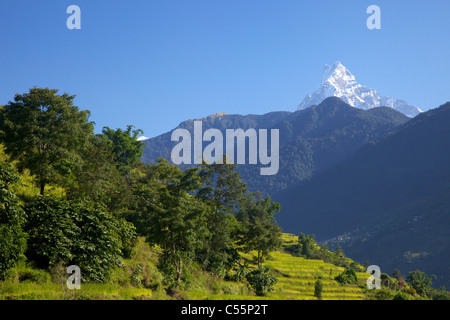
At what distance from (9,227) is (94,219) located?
6.04m

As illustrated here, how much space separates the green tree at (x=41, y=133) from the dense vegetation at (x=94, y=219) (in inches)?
3.2

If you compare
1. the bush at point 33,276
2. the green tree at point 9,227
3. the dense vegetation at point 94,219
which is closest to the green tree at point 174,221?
the dense vegetation at point 94,219

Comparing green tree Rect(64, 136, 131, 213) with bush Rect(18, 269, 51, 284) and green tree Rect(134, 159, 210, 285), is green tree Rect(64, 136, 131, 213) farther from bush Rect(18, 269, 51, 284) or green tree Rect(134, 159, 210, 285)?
bush Rect(18, 269, 51, 284)

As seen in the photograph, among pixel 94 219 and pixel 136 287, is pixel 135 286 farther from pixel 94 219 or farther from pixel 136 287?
pixel 94 219

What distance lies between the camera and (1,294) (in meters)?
19.3

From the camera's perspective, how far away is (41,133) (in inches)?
1237

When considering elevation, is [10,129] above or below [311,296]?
above

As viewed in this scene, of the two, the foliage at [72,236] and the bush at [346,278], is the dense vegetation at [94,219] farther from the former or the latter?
the bush at [346,278]

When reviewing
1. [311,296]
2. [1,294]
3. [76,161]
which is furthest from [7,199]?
[311,296]

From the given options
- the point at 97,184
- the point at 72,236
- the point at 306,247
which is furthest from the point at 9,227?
the point at 306,247

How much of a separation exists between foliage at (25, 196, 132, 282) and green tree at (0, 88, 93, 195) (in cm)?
540

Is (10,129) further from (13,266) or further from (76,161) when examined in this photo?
(13,266)

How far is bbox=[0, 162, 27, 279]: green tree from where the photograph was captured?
20.8m
